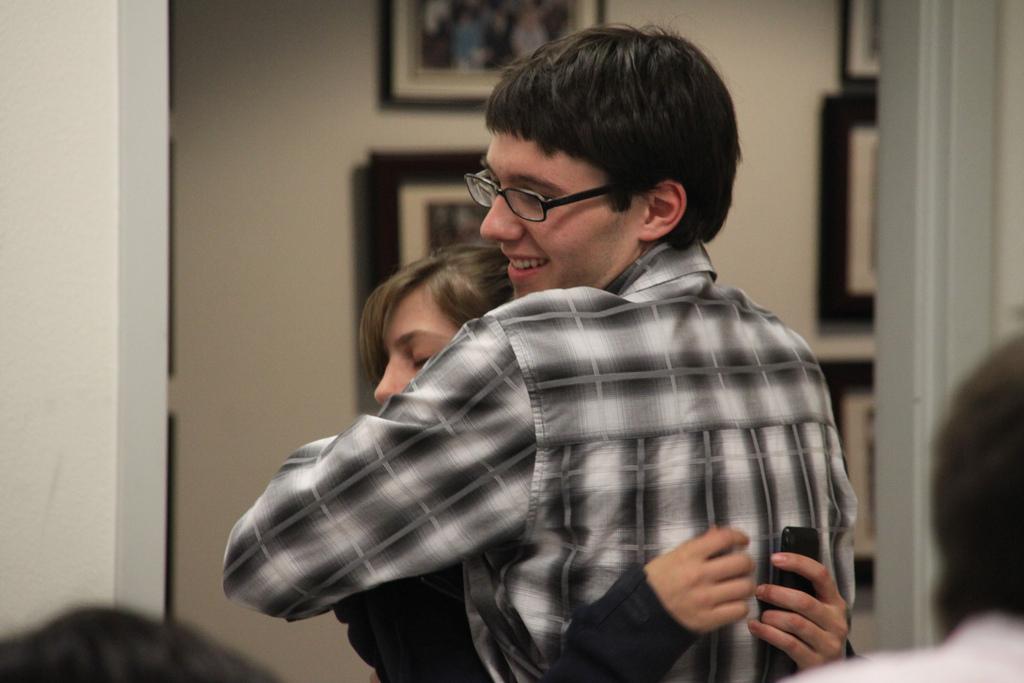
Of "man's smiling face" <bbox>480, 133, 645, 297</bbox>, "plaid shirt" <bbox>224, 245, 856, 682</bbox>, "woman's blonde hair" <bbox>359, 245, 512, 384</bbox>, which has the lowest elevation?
"plaid shirt" <bbox>224, 245, 856, 682</bbox>

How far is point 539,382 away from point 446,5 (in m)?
1.94

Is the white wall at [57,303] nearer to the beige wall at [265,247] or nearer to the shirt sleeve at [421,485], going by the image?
the shirt sleeve at [421,485]

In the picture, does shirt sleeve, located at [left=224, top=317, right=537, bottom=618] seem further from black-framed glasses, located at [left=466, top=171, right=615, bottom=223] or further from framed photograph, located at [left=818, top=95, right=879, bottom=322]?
framed photograph, located at [left=818, top=95, right=879, bottom=322]

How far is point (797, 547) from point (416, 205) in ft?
5.85

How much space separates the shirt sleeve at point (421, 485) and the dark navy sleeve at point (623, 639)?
0.10 meters

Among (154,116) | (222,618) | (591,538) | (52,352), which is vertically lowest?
(222,618)

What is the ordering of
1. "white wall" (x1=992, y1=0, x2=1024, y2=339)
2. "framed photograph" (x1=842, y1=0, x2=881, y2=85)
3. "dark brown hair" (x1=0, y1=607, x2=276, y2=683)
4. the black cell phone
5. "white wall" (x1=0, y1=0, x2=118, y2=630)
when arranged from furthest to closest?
"framed photograph" (x1=842, y1=0, x2=881, y2=85), "white wall" (x1=992, y1=0, x2=1024, y2=339), "white wall" (x1=0, y1=0, x2=118, y2=630), the black cell phone, "dark brown hair" (x1=0, y1=607, x2=276, y2=683)

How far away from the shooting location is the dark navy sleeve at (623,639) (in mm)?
980

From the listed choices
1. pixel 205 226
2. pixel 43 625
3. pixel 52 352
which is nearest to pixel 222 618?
pixel 205 226

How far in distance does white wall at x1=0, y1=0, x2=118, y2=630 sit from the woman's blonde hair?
299 millimetres

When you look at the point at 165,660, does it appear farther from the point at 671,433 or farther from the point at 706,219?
A: the point at 706,219

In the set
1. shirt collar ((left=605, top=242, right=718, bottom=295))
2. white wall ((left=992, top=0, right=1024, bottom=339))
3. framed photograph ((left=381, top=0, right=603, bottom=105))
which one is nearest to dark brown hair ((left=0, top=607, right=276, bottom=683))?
shirt collar ((left=605, top=242, right=718, bottom=295))

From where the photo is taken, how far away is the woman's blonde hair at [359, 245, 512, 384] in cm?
140

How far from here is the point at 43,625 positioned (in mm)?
521
